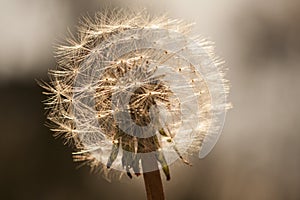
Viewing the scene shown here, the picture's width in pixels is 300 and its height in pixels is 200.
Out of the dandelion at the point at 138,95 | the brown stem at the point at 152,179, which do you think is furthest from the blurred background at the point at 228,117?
the brown stem at the point at 152,179

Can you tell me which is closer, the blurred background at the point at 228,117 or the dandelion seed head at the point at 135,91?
the dandelion seed head at the point at 135,91

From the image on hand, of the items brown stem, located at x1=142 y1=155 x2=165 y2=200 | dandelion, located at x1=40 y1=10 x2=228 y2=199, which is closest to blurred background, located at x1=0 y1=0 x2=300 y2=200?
dandelion, located at x1=40 y1=10 x2=228 y2=199

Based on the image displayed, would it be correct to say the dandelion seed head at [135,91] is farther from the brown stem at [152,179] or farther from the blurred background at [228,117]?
the blurred background at [228,117]

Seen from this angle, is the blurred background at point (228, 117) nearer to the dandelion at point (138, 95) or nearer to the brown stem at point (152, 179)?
the dandelion at point (138, 95)

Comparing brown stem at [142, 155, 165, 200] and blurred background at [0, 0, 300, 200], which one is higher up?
blurred background at [0, 0, 300, 200]

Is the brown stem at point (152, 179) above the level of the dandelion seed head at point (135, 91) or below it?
below

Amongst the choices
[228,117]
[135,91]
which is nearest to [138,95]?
[135,91]

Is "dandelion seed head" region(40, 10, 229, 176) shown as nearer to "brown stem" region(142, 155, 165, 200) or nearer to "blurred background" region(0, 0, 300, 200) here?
"brown stem" region(142, 155, 165, 200)

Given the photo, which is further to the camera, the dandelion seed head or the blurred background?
the blurred background
